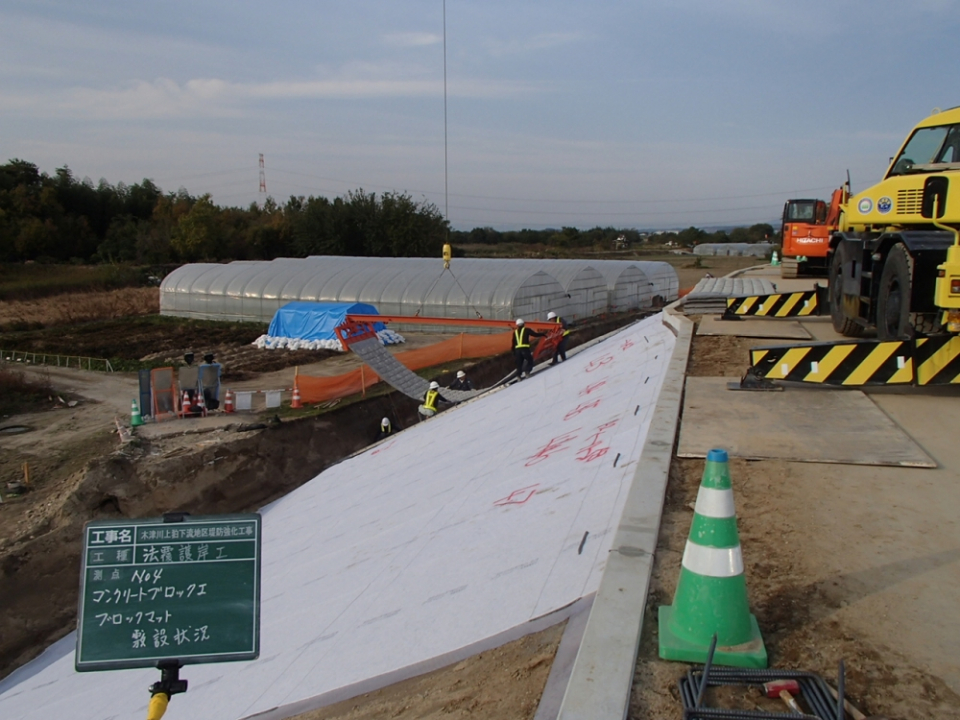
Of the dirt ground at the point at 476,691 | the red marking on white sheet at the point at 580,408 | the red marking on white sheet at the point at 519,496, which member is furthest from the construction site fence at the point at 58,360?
the dirt ground at the point at 476,691

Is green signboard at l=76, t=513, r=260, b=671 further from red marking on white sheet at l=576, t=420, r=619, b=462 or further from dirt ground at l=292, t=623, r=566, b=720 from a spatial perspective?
red marking on white sheet at l=576, t=420, r=619, b=462

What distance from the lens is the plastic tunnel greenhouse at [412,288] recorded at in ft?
92.1

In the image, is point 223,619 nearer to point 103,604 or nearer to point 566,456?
point 103,604

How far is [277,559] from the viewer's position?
24.1ft

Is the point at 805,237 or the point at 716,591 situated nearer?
the point at 716,591

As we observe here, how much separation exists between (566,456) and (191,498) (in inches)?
381

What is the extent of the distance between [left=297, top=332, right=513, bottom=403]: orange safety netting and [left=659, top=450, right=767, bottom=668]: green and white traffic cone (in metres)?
15.6

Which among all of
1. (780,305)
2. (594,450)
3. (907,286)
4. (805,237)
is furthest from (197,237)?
(907,286)

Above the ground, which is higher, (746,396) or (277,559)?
(746,396)

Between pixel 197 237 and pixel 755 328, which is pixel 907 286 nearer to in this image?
pixel 755 328

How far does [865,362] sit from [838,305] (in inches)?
139

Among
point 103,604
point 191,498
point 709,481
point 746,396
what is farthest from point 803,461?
point 191,498

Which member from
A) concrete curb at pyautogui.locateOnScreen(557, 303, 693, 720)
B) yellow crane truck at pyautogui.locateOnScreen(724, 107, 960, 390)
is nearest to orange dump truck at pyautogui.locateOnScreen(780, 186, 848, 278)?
yellow crane truck at pyautogui.locateOnScreen(724, 107, 960, 390)

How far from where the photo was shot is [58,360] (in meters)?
24.0
